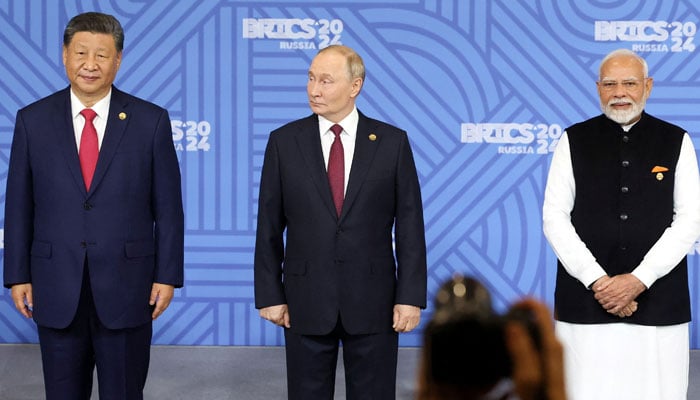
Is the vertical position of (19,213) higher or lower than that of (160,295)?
higher

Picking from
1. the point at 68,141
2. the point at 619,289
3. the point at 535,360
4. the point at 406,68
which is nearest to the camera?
the point at 535,360

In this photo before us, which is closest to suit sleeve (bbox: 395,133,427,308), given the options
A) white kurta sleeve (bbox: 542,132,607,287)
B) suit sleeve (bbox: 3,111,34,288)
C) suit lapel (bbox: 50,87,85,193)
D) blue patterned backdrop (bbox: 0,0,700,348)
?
white kurta sleeve (bbox: 542,132,607,287)

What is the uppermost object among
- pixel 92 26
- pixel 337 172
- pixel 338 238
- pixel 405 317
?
pixel 92 26

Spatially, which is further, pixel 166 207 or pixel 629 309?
pixel 629 309

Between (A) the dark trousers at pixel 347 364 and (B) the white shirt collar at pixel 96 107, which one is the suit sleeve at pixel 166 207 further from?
(A) the dark trousers at pixel 347 364

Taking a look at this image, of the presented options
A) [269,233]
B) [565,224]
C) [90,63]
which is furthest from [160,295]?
[565,224]

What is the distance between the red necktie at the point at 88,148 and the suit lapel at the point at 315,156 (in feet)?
1.84

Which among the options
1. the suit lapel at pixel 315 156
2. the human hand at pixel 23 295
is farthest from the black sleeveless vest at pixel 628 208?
the human hand at pixel 23 295

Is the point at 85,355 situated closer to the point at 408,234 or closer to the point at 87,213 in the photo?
the point at 87,213

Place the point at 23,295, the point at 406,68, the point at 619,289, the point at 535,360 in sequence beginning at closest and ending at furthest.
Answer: the point at 535,360
the point at 23,295
the point at 619,289
the point at 406,68

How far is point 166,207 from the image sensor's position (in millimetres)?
2885

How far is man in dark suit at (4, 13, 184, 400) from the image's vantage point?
278cm

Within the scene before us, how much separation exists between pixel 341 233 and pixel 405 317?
30 cm

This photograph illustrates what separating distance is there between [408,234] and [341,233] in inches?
7.6
